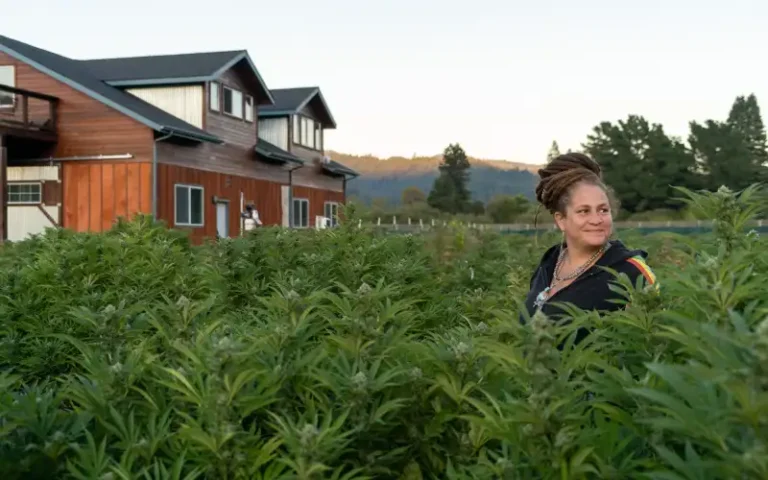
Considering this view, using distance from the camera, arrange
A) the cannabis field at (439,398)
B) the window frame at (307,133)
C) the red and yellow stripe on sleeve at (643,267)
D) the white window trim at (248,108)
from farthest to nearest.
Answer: the window frame at (307,133) → the white window trim at (248,108) → the red and yellow stripe on sleeve at (643,267) → the cannabis field at (439,398)

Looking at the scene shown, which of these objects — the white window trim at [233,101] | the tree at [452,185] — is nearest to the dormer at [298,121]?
the white window trim at [233,101]

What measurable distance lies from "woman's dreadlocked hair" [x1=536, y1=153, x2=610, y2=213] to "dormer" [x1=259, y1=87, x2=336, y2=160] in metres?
37.2

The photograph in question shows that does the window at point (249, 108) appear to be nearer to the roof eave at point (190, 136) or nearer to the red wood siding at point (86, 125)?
the roof eave at point (190, 136)

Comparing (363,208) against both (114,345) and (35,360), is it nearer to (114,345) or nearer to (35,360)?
(35,360)

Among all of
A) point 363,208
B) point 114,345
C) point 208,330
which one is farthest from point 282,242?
point 208,330

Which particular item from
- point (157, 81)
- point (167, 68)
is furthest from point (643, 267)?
point (167, 68)

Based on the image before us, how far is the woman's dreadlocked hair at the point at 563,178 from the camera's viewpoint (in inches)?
192

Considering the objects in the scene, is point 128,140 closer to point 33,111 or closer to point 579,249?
point 33,111

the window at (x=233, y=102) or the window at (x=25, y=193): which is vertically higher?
the window at (x=233, y=102)

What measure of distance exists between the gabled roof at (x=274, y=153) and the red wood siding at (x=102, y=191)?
27.9ft

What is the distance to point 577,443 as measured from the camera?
76.2 inches

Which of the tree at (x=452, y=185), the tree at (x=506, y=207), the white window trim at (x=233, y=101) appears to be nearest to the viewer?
the white window trim at (x=233, y=101)

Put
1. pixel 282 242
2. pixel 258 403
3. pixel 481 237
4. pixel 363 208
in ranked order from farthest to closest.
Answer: pixel 481 237, pixel 363 208, pixel 282 242, pixel 258 403

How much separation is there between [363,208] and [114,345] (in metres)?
6.02
